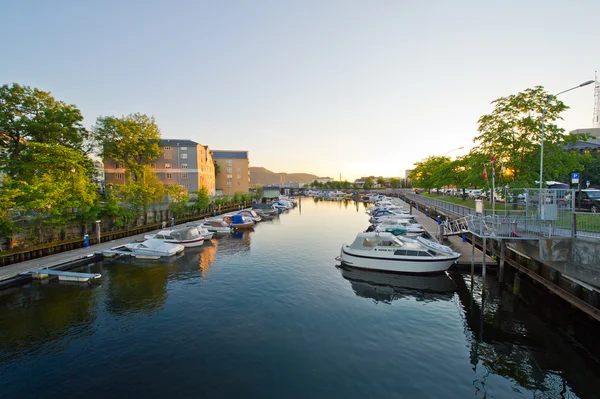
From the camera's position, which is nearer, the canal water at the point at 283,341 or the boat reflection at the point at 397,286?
the canal water at the point at 283,341

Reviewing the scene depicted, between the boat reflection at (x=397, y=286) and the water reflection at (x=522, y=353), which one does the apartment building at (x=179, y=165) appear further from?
the water reflection at (x=522, y=353)

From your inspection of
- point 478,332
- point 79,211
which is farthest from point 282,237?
point 478,332

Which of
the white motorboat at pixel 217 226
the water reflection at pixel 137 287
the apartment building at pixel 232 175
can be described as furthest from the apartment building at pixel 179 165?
the water reflection at pixel 137 287

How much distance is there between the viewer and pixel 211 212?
2379 inches

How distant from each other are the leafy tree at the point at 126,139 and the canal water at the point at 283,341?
43002mm

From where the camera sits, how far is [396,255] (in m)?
22.7

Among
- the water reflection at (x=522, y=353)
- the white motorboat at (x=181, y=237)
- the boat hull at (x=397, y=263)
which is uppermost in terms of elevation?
the white motorboat at (x=181, y=237)

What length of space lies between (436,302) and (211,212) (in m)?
50.8

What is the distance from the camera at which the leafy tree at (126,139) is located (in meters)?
56.6

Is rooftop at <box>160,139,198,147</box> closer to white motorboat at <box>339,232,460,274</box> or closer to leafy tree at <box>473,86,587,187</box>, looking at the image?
white motorboat at <box>339,232,460,274</box>

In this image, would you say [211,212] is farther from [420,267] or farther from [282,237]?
[420,267]

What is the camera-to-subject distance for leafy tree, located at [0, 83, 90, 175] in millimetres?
35719

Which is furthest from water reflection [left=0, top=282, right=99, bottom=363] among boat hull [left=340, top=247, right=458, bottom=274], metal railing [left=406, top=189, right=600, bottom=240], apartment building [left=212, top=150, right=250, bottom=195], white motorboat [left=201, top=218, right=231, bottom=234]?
apartment building [left=212, top=150, right=250, bottom=195]

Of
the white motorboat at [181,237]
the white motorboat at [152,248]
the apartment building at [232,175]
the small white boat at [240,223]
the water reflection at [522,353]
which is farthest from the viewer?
the apartment building at [232,175]
